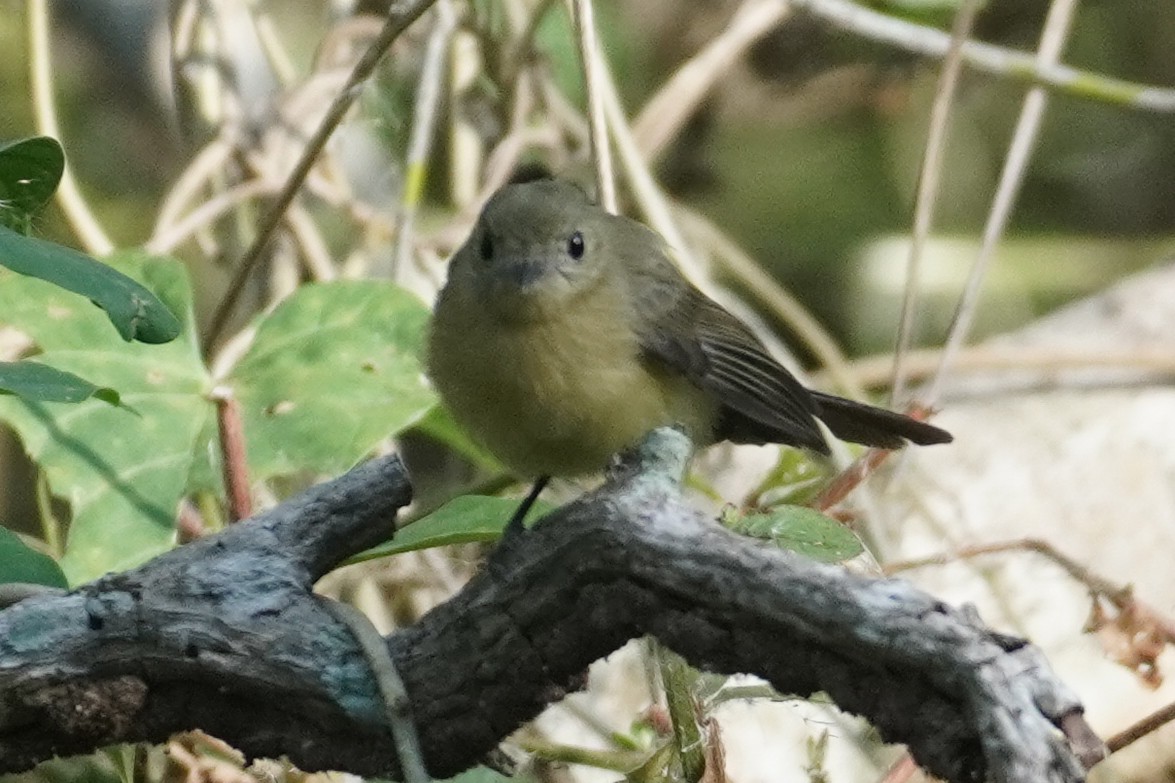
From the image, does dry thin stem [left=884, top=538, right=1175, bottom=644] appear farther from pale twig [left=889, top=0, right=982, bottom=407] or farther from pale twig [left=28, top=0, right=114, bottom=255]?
pale twig [left=28, top=0, right=114, bottom=255]

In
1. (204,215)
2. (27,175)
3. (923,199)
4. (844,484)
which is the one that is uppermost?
(204,215)

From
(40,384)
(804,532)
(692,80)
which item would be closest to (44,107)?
Result: (692,80)

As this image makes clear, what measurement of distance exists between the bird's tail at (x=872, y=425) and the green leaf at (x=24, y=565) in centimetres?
136

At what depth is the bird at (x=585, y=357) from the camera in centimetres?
254

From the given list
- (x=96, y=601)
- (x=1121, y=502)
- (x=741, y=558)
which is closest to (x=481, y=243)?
(x=96, y=601)

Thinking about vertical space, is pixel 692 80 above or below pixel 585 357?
above

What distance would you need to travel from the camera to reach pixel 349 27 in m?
3.64

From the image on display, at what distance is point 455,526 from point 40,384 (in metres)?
0.61

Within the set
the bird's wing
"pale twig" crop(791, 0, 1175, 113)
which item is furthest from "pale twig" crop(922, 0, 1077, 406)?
the bird's wing

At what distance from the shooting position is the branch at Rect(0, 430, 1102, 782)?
1.39 meters

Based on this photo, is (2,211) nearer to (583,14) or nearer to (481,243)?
(481,243)

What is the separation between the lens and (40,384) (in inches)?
67.6

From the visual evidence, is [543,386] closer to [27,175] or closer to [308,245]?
[27,175]

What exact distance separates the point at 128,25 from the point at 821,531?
402 cm
